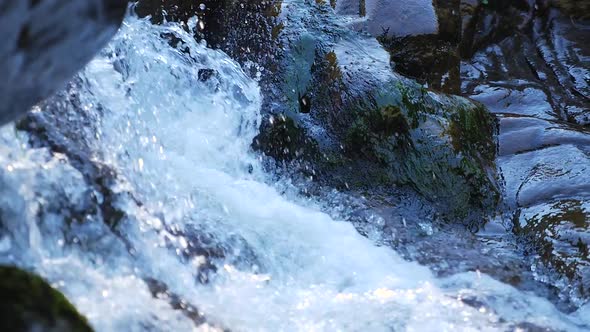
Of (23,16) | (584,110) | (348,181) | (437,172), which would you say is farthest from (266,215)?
(584,110)

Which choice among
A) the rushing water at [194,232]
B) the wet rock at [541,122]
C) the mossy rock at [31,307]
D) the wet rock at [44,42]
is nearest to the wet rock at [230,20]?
the rushing water at [194,232]

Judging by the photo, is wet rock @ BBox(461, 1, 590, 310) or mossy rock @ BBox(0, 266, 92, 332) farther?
wet rock @ BBox(461, 1, 590, 310)

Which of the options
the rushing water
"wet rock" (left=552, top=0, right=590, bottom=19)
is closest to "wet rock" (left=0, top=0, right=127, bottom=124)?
the rushing water

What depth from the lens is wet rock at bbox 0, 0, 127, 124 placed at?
1.54 m

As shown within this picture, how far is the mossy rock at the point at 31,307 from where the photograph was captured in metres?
1.57

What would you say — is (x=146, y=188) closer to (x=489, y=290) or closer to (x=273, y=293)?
(x=273, y=293)

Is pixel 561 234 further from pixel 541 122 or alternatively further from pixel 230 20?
pixel 230 20

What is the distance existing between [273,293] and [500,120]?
2.90 metres

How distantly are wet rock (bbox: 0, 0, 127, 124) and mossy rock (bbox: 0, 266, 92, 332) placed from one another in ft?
1.24

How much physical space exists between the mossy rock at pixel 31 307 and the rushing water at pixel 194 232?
0.88m

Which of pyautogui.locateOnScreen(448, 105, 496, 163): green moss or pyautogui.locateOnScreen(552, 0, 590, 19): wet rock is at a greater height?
pyautogui.locateOnScreen(552, 0, 590, 19): wet rock

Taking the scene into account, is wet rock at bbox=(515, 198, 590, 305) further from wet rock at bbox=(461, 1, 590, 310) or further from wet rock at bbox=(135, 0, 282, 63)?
wet rock at bbox=(135, 0, 282, 63)

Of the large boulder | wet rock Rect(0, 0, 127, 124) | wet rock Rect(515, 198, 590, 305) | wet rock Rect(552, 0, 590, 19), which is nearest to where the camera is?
wet rock Rect(0, 0, 127, 124)

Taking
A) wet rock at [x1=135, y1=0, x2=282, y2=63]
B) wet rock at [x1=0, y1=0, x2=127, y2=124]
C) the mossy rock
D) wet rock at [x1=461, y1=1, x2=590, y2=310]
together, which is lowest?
wet rock at [x1=461, y1=1, x2=590, y2=310]
